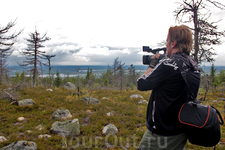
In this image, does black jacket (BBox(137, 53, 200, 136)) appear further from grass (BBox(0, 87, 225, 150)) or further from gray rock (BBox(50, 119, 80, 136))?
gray rock (BBox(50, 119, 80, 136))

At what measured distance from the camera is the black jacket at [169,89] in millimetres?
1516

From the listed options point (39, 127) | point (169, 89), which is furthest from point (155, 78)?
point (39, 127)

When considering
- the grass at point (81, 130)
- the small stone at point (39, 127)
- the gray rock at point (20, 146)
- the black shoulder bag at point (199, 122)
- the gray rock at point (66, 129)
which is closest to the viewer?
the black shoulder bag at point (199, 122)

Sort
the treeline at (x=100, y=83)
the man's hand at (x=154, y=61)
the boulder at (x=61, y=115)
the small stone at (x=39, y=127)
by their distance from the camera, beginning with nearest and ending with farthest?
1. the man's hand at (x=154, y=61)
2. the small stone at (x=39, y=127)
3. the boulder at (x=61, y=115)
4. the treeline at (x=100, y=83)

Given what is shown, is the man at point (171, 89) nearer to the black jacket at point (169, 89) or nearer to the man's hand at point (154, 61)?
the black jacket at point (169, 89)

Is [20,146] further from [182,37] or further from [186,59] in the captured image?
[182,37]

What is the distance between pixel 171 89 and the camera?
1.54m

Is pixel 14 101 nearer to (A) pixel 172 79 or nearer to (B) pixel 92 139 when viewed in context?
(B) pixel 92 139

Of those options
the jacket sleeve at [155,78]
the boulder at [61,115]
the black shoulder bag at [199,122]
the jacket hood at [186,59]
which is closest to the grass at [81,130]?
the boulder at [61,115]

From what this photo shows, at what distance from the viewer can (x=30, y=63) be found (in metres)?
17.2

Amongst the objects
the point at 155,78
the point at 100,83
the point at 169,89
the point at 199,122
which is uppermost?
the point at 155,78

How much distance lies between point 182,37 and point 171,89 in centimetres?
67

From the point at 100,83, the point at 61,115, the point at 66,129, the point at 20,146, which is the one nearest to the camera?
the point at 20,146

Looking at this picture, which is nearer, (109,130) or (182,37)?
(182,37)
